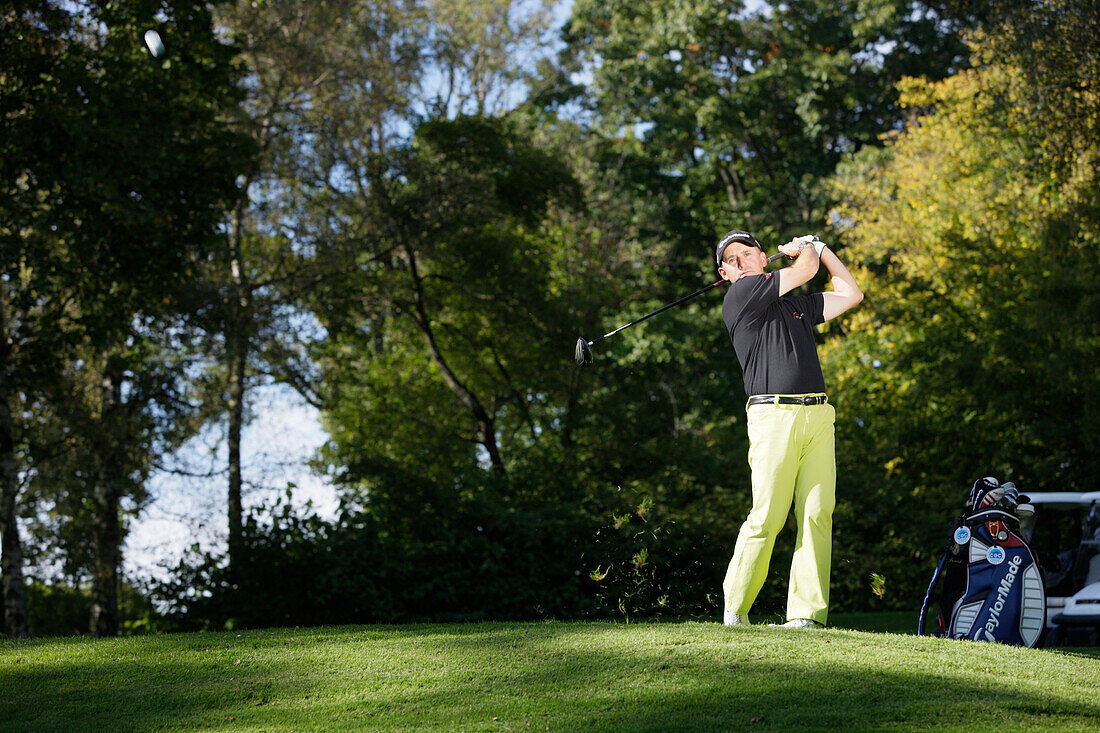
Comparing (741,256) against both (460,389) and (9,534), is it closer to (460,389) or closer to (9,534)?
(9,534)

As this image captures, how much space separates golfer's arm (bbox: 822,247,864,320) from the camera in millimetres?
5824

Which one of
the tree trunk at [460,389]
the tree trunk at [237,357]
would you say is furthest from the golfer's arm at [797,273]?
the tree trunk at [460,389]

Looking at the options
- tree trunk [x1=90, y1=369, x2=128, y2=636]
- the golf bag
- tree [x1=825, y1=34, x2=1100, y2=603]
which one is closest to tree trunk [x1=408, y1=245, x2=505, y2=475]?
tree trunk [x1=90, y1=369, x2=128, y2=636]

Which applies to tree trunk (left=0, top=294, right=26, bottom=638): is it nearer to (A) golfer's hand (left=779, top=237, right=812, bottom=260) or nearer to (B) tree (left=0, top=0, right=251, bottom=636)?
(B) tree (left=0, top=0, right=251, bottom=636)

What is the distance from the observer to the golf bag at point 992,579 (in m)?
6.34

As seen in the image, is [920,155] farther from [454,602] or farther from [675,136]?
[454,602]

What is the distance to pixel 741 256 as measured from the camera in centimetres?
602

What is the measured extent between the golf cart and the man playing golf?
3092mm

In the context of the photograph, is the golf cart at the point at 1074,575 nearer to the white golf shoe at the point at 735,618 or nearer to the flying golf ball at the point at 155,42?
the white golf shoe at the point at 735,618

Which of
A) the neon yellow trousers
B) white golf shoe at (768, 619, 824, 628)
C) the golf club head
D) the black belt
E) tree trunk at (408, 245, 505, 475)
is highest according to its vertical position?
tree trunk at (408, 245, 505, 475)

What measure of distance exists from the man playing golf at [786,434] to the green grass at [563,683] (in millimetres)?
360

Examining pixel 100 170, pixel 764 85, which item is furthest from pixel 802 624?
pixel 764 85

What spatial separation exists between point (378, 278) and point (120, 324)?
21.9 ft

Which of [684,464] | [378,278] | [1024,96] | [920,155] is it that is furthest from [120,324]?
[920,155]
